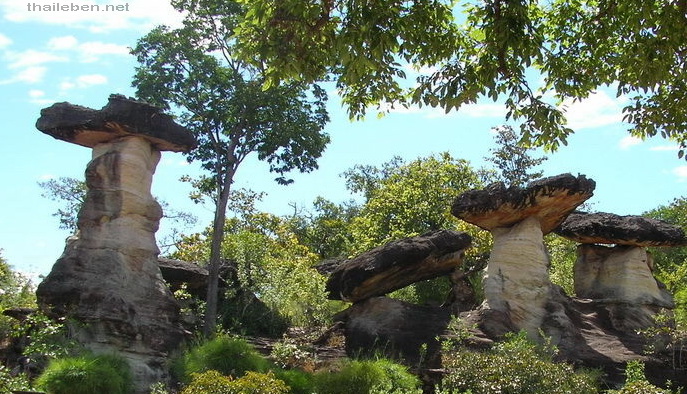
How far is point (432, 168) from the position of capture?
23750 mm

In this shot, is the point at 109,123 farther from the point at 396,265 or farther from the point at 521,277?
the point at 521,277

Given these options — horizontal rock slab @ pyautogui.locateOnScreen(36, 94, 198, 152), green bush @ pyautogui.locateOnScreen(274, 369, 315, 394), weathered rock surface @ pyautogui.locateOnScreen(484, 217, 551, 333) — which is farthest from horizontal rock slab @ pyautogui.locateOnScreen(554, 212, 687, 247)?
horizontal rock slab @ pyautogui.locateOnScreen(36, 94, 198, 152)

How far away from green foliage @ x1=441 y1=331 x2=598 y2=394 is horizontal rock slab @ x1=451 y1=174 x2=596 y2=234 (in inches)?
158

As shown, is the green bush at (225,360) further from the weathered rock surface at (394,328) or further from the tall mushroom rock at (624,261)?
the tall mushroom rock at (624,261)

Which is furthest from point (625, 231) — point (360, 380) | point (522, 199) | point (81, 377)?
point (81, 377)

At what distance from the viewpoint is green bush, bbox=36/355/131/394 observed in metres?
10.3

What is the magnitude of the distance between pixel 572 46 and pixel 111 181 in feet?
26.4

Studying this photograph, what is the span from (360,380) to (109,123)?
640cm

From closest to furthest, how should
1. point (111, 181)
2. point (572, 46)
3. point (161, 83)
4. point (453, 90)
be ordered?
point (453, 90), point (572, 46), point (111, 181), point (161, 83)

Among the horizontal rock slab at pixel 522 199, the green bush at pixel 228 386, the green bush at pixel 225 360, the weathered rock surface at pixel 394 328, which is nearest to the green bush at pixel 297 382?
the green bush at pixel 225 360

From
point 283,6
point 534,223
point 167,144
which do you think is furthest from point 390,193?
point 283,6

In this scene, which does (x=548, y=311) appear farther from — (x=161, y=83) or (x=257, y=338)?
(x=161, y=83)

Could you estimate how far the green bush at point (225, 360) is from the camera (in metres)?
11.3

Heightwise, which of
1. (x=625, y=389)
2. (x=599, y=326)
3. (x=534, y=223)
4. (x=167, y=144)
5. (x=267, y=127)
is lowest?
(x=625, y=389)
